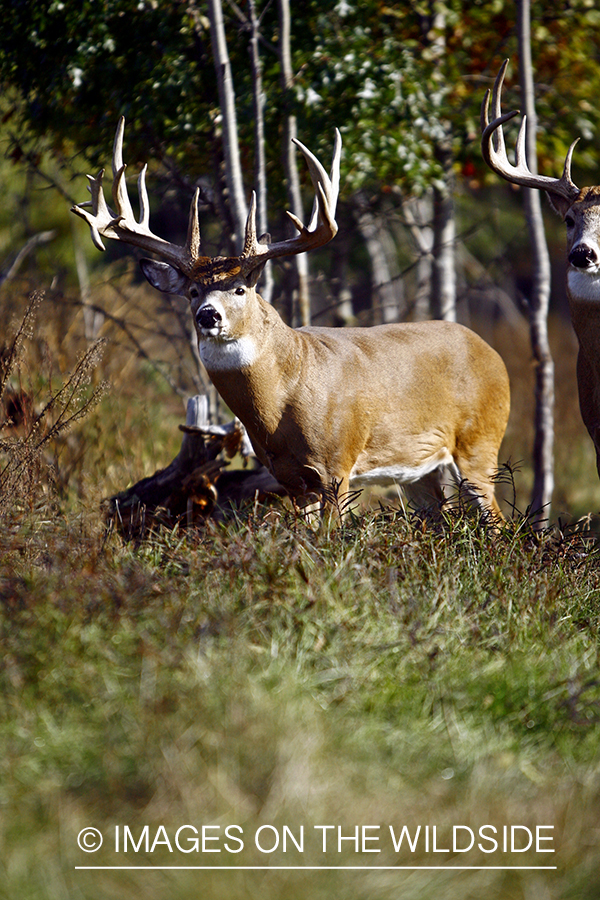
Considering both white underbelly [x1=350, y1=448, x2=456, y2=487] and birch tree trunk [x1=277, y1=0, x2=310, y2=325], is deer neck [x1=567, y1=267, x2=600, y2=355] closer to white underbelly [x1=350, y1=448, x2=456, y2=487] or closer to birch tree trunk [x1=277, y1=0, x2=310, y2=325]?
white underbelly [x1=350, y1=448, x2=456, y2=487]

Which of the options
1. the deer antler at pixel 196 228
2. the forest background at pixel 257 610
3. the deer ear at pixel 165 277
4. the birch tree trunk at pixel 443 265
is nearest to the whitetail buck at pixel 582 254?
the forest background at pixel 257 610

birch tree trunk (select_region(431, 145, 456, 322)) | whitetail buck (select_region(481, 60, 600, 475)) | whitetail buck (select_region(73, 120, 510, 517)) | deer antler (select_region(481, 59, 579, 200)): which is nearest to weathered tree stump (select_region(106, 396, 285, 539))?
whitetail buck (select_region(73, 120, 510, 517))

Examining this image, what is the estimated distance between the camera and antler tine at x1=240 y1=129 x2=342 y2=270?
507 cm

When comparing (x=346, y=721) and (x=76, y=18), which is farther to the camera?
(x=76, y=18)

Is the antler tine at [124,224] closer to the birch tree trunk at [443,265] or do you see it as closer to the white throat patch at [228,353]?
the white throat patch at [228,353]

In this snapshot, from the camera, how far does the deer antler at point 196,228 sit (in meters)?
5.12

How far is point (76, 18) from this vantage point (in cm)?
675

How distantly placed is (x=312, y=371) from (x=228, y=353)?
532mm

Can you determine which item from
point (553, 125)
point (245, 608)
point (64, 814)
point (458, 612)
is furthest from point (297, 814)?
point (553, 125)

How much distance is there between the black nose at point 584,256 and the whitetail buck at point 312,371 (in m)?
1.26

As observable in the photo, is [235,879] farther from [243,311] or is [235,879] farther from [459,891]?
[243,311]

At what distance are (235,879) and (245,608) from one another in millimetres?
1247

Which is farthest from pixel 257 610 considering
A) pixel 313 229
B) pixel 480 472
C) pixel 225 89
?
pixel 225 89

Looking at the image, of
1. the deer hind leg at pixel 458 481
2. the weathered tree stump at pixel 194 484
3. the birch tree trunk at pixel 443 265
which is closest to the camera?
the weathered tree stump at pixel 194 484
